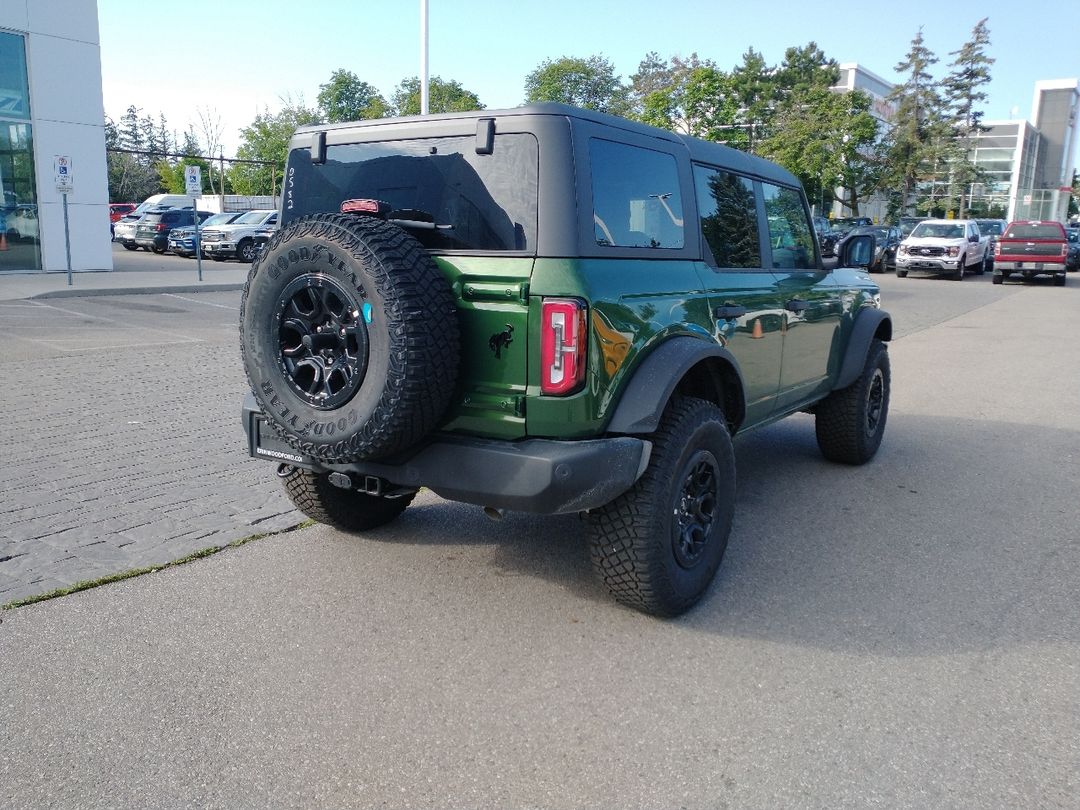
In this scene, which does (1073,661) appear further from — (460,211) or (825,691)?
(460,211)

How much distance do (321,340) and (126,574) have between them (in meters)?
1.59

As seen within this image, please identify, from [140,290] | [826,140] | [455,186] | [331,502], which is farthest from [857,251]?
[826,140]

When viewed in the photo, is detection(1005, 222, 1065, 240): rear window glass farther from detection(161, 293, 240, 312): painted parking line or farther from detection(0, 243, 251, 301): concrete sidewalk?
detection(161, 293, 240, 312): painted parking line

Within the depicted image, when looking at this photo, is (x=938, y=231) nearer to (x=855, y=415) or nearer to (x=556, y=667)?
(x=855, y=415)

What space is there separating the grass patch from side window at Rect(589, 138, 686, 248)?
2428 millimetres

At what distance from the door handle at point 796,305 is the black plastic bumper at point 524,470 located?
193 cm

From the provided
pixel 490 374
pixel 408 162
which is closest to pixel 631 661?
pixel 490 374

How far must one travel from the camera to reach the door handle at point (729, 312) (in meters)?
4.16

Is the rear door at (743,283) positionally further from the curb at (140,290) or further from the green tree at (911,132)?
the green tree at (911,132)

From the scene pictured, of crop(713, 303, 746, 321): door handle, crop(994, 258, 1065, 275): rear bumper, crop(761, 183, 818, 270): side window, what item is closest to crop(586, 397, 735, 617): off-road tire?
crop(713, 303, 746, 321): door handle

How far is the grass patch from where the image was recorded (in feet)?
12.3

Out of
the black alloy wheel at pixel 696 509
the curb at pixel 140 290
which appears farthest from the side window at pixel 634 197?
the curb at pixel 140 290

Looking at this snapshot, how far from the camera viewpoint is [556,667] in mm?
3340

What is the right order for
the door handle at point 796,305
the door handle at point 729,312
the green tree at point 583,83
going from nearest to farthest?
1. the door handle at point 729,312
2. the door handle at point 796,305
3. the green tree at point 583,83
